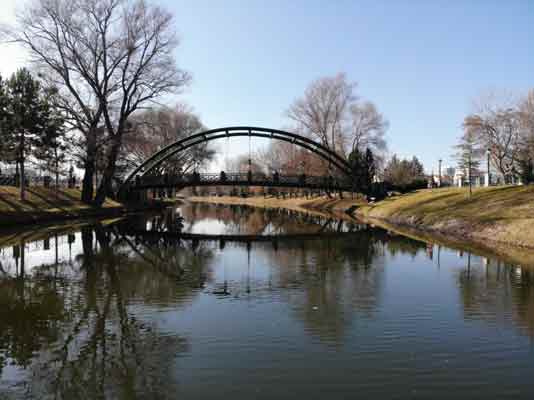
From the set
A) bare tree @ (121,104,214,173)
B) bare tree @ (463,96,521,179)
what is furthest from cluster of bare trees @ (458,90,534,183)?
bare tree @ (121,104,214,173)

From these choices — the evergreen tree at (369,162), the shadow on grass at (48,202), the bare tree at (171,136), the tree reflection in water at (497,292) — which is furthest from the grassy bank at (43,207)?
the evergreen tree at (369,162)

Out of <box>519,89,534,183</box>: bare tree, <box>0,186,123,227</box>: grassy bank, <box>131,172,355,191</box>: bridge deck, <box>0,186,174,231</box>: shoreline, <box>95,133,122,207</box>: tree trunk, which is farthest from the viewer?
<box>519,89,534,183</box>: bare tree

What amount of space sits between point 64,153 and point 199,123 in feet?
128

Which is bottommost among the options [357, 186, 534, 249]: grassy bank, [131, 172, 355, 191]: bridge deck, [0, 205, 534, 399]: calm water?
[0, 205, 534, 399]: calm water

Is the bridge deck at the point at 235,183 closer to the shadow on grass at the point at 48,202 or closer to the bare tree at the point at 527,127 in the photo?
the shadow on grass at the point at 48,202

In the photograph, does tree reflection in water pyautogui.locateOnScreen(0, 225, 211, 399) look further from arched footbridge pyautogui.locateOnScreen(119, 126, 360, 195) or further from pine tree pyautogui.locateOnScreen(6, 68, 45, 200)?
arched footbridge pyautogui.locateOnScreen(119, 126, 360, 195)

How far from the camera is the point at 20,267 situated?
18.7m

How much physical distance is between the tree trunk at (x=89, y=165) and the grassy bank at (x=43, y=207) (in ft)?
3.43

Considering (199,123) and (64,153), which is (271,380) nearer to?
(64,153)

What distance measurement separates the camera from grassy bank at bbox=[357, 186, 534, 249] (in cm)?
2681

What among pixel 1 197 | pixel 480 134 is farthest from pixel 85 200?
pixel 480 134

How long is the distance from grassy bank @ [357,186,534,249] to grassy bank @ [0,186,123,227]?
28.0 m

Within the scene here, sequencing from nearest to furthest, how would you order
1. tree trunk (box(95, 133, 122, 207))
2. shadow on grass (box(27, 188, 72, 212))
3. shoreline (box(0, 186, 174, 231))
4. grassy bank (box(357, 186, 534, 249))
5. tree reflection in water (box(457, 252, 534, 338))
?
1. tree reflection in water (box(457, 252, 534, 338))
2. grassy bank (box(357, 186, 534, 249))
3. shoreline (box(0, 186, 174, 231))
4. shadow on grass (box(27, 188, 72, 212))
5. tree trunk (box(95, 133, 122, 207))

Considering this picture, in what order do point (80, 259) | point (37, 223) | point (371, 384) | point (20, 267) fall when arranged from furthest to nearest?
1. point (37, 223)
2. point (80, 259)
3. point (20, 267)
4. point (371, 384)
